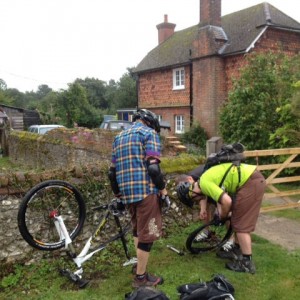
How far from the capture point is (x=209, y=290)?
3.65 m

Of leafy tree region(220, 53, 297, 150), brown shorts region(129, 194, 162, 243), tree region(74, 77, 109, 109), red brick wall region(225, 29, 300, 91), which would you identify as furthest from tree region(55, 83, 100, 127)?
brown shorts region(129, 194, 162, 243)

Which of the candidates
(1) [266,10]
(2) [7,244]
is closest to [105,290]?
(2) [7,244]

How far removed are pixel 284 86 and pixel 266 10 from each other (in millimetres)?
9747

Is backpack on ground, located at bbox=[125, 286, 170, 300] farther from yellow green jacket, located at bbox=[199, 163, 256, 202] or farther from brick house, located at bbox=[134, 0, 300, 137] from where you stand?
brick house, located at bbox=[134, 0, 300, 137]

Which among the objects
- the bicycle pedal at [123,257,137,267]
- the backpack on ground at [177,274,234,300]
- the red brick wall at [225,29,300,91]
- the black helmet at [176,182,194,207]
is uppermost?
the red brick wall at [225,29,300,91]

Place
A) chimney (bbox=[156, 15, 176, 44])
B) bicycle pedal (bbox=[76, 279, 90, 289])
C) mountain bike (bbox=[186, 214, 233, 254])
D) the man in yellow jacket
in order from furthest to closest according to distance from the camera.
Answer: chimney (bbox=[156, 15, 176, 44]) → mountain bike (bbox=[186, 214, 233, 254]) → the man in yellow jacket → bicycle pedal (bbox=[76, 279, 90, 289])

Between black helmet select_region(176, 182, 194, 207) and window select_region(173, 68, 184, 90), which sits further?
window select_region(173, 68, 184, 90)

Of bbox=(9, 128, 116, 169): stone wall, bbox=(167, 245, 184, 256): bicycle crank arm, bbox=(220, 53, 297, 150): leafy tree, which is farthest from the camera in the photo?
bbox=(9, 128, 116, 169): stone wall

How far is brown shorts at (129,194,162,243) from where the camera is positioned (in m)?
3.93

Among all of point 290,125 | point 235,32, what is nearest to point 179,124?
point 235,32

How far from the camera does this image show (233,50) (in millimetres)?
18703

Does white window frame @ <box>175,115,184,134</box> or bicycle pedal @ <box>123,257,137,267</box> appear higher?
white window frame @ <box>175,115,184,134</box>

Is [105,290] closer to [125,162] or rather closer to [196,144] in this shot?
[125,162]

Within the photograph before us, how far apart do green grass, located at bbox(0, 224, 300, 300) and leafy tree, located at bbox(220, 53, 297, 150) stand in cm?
776
